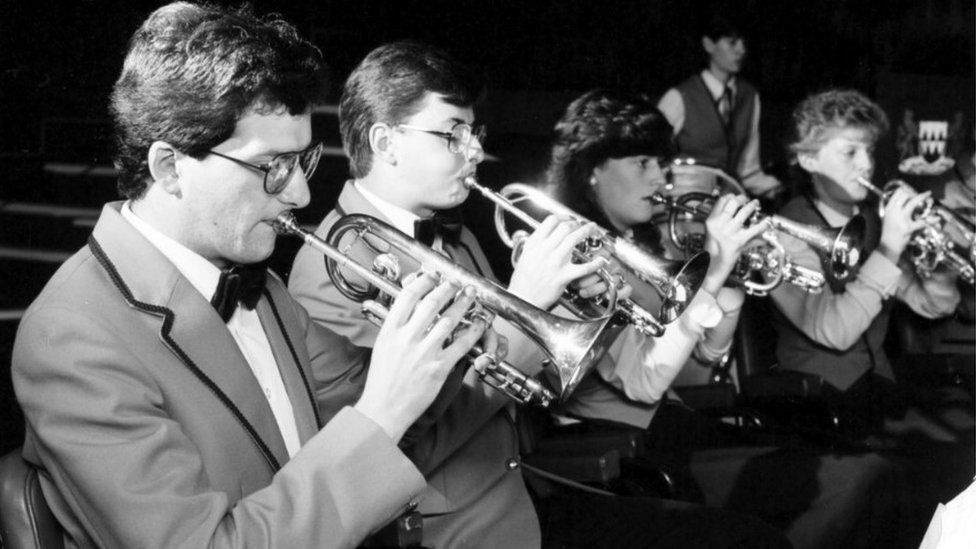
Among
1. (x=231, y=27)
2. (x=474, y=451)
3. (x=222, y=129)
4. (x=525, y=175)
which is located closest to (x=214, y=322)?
(x=222, y=129)

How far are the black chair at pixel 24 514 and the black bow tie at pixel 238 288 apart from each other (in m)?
0.42

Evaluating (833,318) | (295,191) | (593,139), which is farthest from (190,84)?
(833,318)

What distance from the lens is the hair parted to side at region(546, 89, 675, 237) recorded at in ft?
12.4

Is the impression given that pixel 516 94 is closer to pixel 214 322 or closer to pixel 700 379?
pixel 700 379

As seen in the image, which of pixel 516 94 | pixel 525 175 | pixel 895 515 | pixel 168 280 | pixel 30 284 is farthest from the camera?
pixel 516 94

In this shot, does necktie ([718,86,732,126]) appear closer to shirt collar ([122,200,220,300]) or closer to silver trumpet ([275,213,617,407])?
silver trumpet ([275,213,617,407])

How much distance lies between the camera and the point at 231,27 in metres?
1.99

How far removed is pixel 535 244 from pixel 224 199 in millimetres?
865

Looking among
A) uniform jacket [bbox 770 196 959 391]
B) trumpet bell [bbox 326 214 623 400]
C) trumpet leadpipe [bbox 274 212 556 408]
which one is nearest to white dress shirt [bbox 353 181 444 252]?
trumpet bell [bbox 326 214 623 400]

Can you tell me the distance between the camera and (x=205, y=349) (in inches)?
76.3

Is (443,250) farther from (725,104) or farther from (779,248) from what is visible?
(725,104)

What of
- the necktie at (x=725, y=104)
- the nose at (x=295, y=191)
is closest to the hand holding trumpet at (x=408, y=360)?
the nose at (x=295, y=191)

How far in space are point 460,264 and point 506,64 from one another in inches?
88.7

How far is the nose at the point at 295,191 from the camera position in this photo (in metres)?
2.07
